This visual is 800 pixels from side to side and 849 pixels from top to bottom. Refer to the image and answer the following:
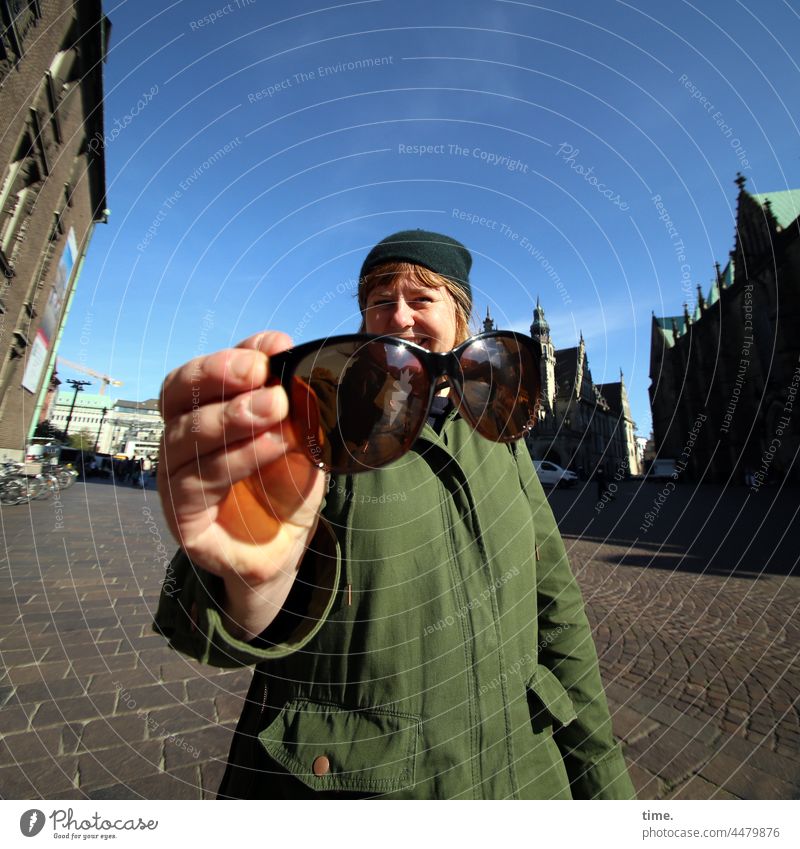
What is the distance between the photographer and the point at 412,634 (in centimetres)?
102

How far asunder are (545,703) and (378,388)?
104cm

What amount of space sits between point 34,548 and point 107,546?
1144 mm

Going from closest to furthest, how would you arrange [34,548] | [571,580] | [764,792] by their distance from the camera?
1. [571,580]
2. [764,792]
3. [34,548]

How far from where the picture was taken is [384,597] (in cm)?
100

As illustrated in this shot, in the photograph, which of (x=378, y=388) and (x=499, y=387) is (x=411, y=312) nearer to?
(x=499, y=387)

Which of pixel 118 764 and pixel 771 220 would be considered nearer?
pixel 118 764

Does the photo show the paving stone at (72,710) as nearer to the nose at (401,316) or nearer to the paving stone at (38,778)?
the paving stone at (38,778)

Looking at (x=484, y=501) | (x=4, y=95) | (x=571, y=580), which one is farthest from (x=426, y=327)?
(x=4, y=95)

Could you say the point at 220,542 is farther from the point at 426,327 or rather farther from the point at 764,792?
the point at 764,792

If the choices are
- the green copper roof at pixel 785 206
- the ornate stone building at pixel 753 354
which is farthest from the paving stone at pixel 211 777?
the green copper roof at pixel 785 206
